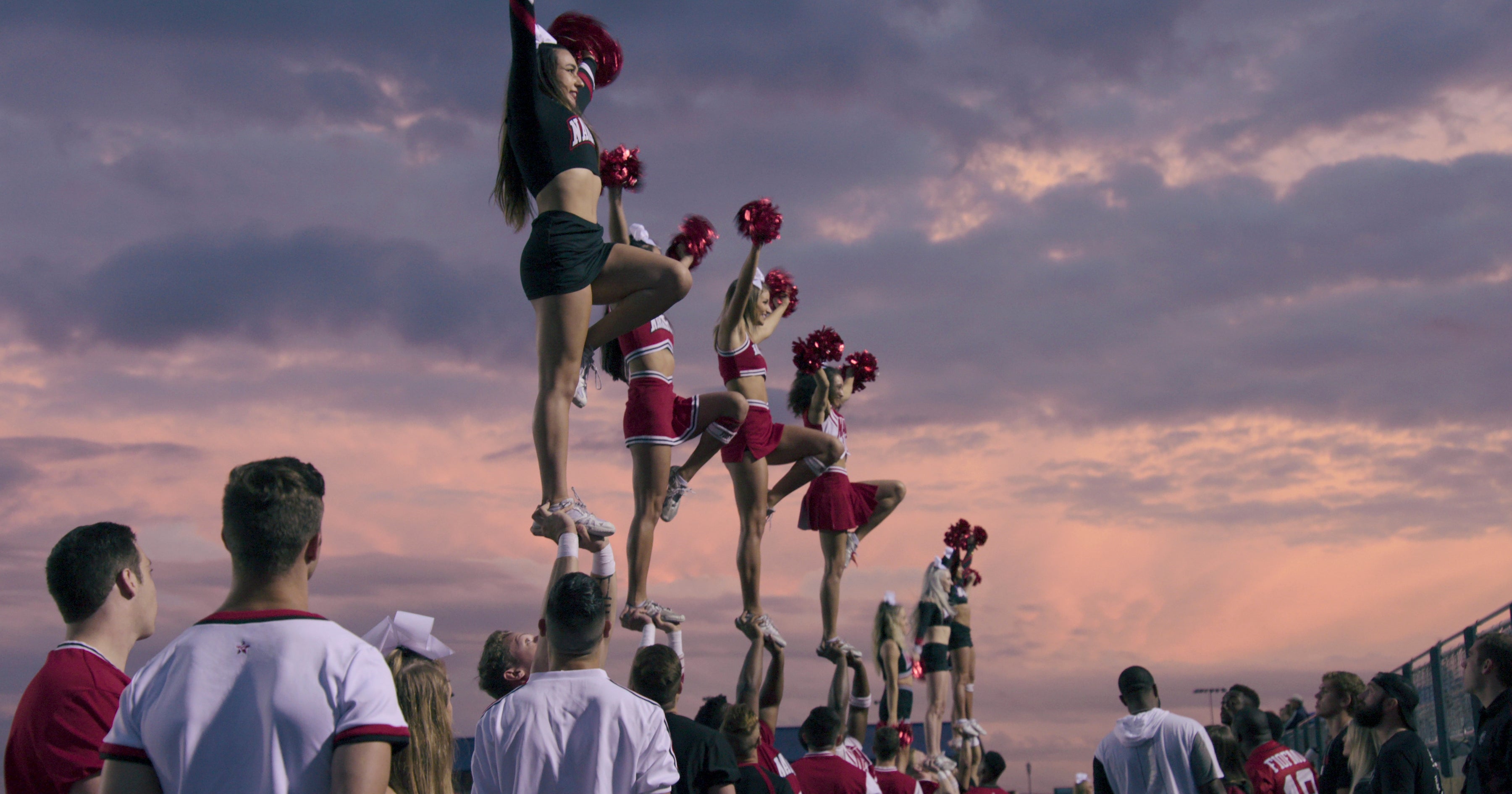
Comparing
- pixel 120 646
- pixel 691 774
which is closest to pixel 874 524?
pixel 691 774

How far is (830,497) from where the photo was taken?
11.1 m

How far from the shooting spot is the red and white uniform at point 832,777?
22.3ft

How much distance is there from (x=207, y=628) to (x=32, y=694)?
4.72 feet

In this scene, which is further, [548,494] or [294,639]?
[548,494]

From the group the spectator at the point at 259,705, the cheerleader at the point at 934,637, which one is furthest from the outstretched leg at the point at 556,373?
the cheerleader at the point at 934,637

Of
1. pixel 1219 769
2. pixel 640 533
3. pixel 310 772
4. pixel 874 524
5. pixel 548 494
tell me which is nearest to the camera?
pixel 310 772

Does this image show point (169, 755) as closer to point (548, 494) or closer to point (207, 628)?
point (207, 628)

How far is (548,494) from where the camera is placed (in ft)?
19.0

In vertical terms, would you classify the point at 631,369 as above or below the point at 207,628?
above

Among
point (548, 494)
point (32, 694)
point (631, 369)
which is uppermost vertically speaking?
point (631, 369)

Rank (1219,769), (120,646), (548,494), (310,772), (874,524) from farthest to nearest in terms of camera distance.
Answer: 1. (874,524)
2. (1219,769)
3. (548,494)
4. (120,646)
5. (310,772)

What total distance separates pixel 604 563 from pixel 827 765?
7.05 ft

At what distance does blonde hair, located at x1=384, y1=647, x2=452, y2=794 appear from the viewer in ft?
10.5

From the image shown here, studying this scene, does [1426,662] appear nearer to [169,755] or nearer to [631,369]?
[631,369]
